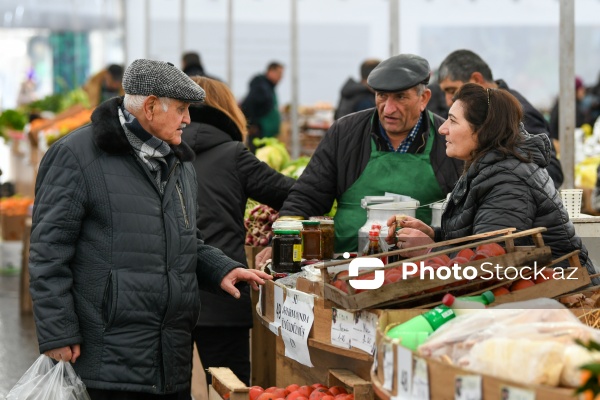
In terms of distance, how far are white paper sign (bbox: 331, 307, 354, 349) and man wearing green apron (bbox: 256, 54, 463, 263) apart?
1.28 meters

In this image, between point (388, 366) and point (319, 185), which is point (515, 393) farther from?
point (319, 185)

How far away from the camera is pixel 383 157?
191 inches

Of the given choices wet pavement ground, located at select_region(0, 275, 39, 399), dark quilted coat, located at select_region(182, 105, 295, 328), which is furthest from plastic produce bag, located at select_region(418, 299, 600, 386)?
wet pavement ground, located at select_region(0, 275, 39, 399)

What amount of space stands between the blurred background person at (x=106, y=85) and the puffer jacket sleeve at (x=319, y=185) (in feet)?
33.2

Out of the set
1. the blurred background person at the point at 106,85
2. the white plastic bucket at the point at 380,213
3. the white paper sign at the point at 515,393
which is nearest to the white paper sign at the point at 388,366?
the white paper sign at the point at 515,393

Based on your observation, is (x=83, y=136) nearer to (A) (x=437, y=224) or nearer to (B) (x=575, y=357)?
(A) (x=437, y=224)

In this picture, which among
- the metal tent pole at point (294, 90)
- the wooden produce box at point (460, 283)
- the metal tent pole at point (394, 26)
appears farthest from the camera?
the metal tent pole at point (294, 90)

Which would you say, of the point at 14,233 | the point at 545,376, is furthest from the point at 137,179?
the point at 14,233

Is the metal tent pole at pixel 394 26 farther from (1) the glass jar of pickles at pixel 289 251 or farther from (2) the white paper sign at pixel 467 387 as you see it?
(2) the white paper sign at pixel 467 387

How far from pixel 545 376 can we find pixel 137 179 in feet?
6.26

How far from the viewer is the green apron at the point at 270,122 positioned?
48.4ft

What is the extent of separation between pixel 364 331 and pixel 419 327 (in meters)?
0.44

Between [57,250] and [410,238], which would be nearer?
[57,250]

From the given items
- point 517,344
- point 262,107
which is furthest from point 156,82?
point 262,107
